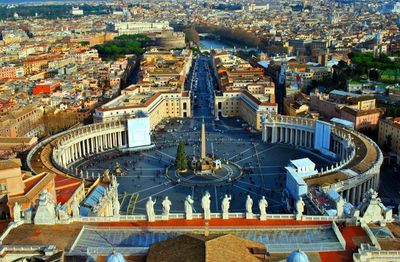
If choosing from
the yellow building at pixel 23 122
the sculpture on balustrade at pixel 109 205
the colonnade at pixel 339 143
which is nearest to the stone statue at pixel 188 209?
the sculpture on balustrade at pixel 109 205

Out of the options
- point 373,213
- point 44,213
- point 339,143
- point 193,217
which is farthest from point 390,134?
point 44,213

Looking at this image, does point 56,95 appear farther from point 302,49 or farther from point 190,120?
point 302,49

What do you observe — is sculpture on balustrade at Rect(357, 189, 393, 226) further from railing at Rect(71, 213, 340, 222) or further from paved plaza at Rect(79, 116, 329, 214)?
paved plaza at Rect(79, 116, 329, 214)

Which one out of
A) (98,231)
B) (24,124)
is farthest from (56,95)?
(98,231)

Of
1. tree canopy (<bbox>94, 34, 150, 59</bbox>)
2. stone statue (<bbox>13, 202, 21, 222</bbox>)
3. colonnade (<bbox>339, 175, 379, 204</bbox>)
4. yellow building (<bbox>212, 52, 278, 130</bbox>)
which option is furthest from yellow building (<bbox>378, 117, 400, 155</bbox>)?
tree canopy (<bbox>94, 34, 150, 59</bbox>)

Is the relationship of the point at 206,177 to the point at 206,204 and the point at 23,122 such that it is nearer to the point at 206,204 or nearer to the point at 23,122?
the point at 206,204
